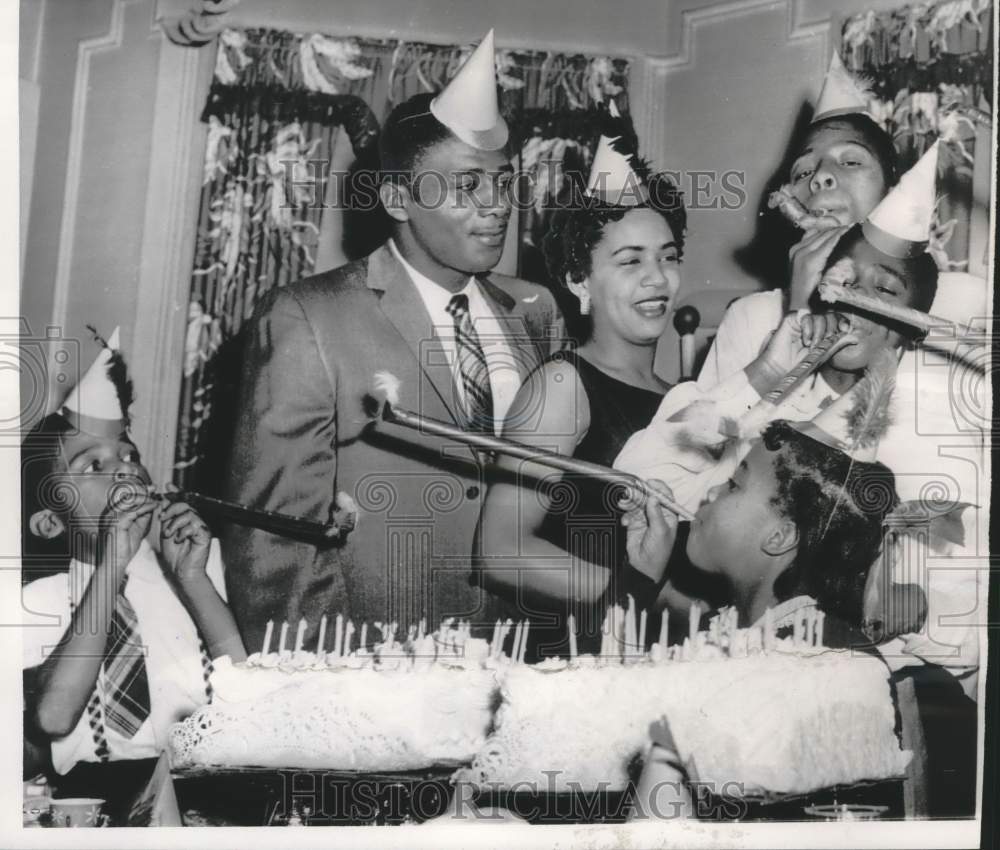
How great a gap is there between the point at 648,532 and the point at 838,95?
1.28 metres

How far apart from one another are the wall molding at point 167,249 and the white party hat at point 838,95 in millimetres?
1644

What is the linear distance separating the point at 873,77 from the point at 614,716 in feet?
6.09

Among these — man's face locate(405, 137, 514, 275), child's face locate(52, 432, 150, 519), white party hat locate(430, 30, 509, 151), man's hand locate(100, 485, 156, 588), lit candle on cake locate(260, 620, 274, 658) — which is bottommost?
lit candle on cake locate(260, 620, 274, 658)

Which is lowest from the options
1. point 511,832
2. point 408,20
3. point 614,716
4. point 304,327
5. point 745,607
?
point 511,832

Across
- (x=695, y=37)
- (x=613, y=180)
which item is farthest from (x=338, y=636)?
(x=695, y=37)

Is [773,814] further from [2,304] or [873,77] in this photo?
[2,304]

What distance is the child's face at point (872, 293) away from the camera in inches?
120

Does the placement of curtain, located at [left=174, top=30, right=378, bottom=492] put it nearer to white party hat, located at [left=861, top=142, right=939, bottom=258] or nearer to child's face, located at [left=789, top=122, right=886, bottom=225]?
child's face, located at [left=789, top=122, right=886, bottom=225]

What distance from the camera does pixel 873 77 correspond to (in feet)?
10.0

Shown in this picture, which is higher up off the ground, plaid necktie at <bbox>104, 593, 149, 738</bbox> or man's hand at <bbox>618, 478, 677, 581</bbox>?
man's hand at <bbox>618, 478, 677, 581</bbox>

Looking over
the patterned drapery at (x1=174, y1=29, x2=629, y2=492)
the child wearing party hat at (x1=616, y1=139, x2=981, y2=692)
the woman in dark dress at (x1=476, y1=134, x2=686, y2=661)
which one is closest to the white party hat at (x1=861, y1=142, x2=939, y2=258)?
the child wearing party hat at (x1=616, y1=139, x2=981, y2=692)

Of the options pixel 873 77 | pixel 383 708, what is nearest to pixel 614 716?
pixel 383 708

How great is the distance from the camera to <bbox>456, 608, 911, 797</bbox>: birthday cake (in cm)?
293

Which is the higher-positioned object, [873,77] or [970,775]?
[873,77]
